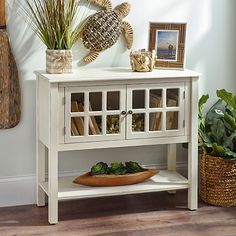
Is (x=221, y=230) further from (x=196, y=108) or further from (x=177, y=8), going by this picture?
(x=177, y=8)

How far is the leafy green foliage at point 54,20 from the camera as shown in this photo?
3719 millimetres

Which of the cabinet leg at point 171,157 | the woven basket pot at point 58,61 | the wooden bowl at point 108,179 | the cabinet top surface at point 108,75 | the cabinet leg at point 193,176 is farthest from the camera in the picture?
the cabinet leg at point 171,157

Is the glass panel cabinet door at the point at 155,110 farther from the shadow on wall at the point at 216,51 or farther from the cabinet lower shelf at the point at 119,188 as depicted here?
the shadow on wall at the point at 216,51

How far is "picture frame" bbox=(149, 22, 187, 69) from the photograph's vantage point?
13.1 feet

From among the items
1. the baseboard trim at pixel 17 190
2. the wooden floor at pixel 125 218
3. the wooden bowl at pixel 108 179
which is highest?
the wooden bowl at pixel 108 179

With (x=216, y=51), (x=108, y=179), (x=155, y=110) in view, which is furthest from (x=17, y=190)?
(x=216, y=51)

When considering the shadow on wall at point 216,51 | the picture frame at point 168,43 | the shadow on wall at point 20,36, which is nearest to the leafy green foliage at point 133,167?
the picture frame at point 168,43

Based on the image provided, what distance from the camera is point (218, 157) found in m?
3.99

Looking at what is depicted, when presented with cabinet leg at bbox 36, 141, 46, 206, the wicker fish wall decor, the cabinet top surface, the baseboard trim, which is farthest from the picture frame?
the baseboard trim

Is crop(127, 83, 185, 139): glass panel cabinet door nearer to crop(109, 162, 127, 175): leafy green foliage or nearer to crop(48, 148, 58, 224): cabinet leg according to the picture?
crop(109, 162, 127, 175): leafy green foliage

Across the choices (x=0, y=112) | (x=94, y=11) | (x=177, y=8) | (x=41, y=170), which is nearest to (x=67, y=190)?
(x=41, y=170)

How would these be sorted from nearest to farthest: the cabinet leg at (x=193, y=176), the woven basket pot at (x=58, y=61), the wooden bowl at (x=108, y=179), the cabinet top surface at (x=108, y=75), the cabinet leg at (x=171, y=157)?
the cabinet top surface at (x=108, y=75) < the woven basket pot at (x=58, y=61) < the wooden bowl at (x=108, y=179) < the cabinet leg at (x=193, y=176) < the cabinet leg at (x=171, y=157)

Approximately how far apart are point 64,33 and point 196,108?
885mm

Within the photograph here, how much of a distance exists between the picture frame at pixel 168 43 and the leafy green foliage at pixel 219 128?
12.5 inches
